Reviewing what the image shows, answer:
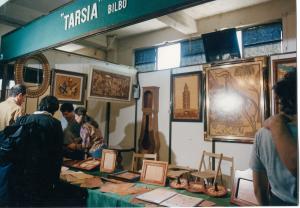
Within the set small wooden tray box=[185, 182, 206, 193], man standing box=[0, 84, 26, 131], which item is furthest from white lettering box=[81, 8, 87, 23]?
small wooden tray box=[185, 182, 206, 193]

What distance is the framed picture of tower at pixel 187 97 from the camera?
4945 mm

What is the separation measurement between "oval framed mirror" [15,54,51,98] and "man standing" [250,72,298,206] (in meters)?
3.73

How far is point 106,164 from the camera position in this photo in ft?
11.5

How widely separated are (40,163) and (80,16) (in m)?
1.42

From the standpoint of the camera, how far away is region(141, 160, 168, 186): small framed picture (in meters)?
2.81

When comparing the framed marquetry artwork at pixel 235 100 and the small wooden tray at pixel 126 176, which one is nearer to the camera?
the small wooden tray at pixel 126 176

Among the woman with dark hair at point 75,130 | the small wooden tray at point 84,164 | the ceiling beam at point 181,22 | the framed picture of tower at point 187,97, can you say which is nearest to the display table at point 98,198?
Result: the small wooden tray at point 84,164

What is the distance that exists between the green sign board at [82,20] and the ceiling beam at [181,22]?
2.84 m

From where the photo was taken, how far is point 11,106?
3121mm

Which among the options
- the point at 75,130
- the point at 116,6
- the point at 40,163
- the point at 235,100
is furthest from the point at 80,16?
the point at 235,100

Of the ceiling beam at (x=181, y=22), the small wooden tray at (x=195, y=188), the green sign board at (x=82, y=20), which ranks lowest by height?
the small wooden tray at (x=195, y=188)

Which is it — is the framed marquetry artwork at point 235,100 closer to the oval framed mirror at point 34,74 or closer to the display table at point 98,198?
the display table at point 98,198

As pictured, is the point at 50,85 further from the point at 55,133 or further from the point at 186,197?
the point at 186,197

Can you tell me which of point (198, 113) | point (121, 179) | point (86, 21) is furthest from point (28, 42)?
point (198, 113)
